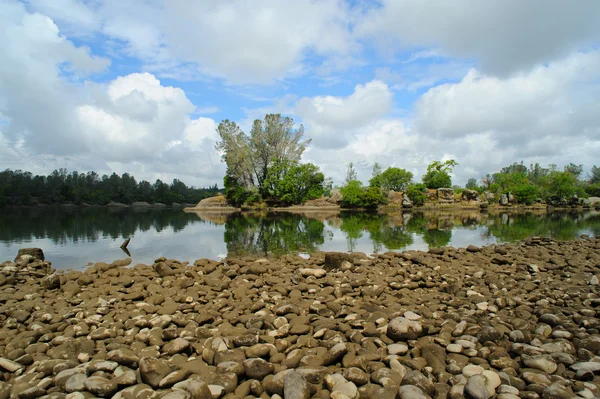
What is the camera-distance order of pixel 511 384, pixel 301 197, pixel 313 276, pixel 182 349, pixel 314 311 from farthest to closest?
pixel 301 197, pixel 313 276, pixel 314 311, pixel 182 349, pixel 511 384

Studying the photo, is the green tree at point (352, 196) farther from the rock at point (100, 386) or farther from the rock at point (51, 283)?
the rock at point (100, 386)

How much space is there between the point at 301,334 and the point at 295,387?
5.07ft

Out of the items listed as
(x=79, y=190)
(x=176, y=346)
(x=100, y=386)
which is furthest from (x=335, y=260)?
(x=79, y=190)

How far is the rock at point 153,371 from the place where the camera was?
148 inches

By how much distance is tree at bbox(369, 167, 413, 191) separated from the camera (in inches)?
2940

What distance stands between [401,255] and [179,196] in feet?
357

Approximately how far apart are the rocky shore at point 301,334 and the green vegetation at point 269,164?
5273cm

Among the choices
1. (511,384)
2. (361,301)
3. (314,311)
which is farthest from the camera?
(361,301)

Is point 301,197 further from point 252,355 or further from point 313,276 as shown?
point 252,355

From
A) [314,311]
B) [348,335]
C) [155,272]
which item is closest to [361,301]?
[314,311]

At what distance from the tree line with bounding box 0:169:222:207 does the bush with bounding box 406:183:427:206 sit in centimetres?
4751

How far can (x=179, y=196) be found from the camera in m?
111

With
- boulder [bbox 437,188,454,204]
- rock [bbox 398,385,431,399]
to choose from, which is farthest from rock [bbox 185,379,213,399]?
boulder [bbox 437,188,454,204]

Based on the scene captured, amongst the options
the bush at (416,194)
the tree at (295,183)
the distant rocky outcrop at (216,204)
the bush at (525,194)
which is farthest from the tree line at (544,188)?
the distant rocky outcrop at (216,204)
